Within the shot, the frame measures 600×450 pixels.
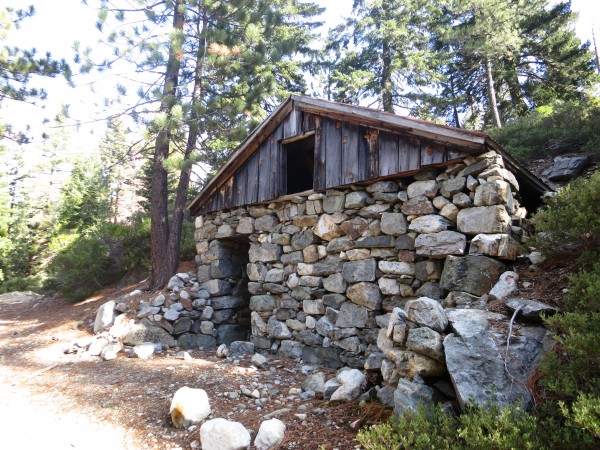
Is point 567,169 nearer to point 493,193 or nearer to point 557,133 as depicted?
point 557,133

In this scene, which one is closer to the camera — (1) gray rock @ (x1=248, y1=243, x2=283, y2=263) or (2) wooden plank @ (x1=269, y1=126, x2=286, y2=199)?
(2) wooden plank @ (x1=269, y1=126, x2=286, y2=199)

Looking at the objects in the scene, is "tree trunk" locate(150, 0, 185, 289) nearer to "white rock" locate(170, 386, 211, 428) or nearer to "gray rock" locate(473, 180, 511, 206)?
"white rock" locate(170, 386, 211, 428)

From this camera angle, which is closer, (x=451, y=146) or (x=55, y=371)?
(x=451, y=146)

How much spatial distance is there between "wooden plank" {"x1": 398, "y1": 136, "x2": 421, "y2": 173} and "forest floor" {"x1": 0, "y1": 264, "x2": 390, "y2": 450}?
10.2ft

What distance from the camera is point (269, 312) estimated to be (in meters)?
6.93

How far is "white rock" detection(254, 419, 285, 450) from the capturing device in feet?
10.3

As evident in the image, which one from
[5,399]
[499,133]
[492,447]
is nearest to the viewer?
[492,447]

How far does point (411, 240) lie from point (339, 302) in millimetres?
1586

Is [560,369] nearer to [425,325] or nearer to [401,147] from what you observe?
[425,325]

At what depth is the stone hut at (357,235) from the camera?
4.15 meters

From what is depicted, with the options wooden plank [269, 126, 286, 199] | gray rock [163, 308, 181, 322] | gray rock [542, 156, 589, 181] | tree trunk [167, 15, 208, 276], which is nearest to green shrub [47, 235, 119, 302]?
tree trunk [167, 15, 208, 276]

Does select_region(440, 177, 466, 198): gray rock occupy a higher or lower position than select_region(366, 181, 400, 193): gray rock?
lower

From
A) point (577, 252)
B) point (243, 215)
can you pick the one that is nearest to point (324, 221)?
point (243, 215)

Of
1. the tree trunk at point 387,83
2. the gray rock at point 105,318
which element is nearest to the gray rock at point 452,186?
the gray rock at point 105,318
